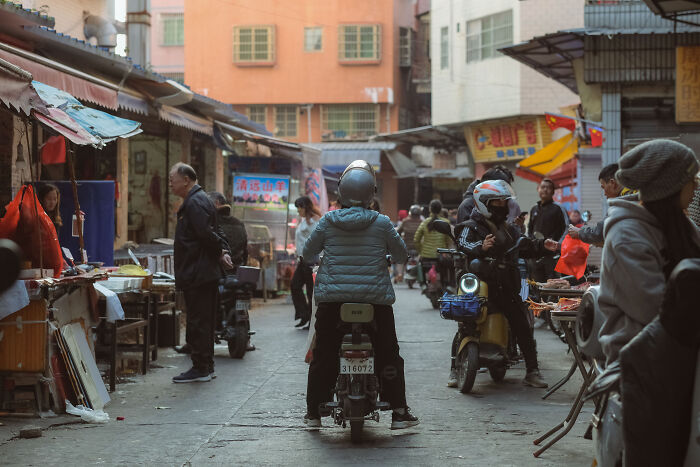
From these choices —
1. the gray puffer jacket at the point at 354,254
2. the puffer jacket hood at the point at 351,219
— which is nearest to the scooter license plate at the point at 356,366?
the gray puffer jacket at the point at 354,254

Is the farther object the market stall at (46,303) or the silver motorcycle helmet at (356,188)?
the market stall at (46,303)

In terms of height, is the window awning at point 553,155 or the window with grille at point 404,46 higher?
the window with grille at point 404,46

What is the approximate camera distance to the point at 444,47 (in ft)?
130

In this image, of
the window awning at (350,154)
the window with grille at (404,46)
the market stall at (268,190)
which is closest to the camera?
the market stall at (268,190)

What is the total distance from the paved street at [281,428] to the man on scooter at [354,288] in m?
0.28

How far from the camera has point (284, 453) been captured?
6.84 metres

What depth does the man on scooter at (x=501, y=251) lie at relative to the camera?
9.45 meters

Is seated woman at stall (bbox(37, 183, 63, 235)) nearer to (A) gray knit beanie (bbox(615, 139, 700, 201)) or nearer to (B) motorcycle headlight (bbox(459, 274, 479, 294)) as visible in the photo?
(B) motorcycle headlight (bbox(459, 274, 479, 294))

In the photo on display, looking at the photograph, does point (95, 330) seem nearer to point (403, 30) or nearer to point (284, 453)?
point (284, 453)

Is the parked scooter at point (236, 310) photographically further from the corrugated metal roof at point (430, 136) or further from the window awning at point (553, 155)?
the corrugated metal roof at point (430, 136)

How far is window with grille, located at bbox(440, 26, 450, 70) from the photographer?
129 feet

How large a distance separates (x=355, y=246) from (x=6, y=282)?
17.1ft

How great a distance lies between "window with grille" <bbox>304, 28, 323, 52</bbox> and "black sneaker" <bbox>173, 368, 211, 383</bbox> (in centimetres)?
3587

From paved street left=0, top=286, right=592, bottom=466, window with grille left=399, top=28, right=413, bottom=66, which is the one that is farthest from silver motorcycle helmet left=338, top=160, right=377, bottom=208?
window with grille left=399, top=28, right=413, bottom=66
